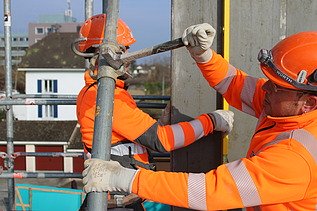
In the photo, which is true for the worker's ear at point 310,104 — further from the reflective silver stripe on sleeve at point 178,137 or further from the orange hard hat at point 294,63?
the reflective silver stripe on sleeve at point 178,137

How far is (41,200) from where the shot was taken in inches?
382

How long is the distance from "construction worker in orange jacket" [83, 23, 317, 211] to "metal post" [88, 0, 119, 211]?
5 cm

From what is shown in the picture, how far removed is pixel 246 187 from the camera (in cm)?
232

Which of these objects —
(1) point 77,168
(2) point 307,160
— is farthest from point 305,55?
(1) point 77,168

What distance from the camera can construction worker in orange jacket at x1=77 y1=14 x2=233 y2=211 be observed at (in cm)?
312

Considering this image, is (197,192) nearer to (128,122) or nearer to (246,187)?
(246,187)

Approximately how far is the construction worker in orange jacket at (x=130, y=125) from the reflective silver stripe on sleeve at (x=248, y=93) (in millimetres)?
230

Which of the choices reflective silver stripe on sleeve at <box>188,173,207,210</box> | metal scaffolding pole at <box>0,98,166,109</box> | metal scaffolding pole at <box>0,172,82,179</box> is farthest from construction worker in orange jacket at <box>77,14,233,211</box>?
metal scaffolding pole at <box>0,172,82,179</box>

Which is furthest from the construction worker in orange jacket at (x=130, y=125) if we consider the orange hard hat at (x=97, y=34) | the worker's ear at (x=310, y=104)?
→ the worker's ear at (x=310, y=104)

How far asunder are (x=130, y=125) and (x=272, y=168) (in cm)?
109

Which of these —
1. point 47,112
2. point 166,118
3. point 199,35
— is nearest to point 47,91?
point 47,112

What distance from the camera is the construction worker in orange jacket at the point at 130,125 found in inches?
123

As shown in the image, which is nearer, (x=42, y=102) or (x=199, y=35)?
(x=199, y=35)

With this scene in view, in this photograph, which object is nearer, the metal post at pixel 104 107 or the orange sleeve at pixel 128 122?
the metal post at pixel 104 107
